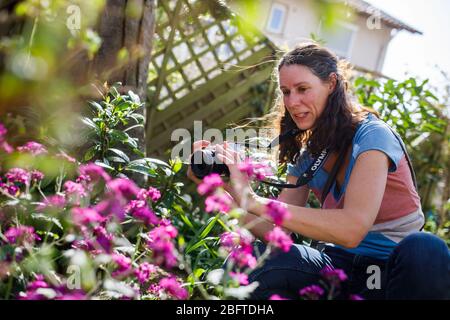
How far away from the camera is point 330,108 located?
183cm

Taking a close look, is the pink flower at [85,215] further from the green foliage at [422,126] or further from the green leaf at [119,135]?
the green foliage at [422,126]

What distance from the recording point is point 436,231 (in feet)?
13.1

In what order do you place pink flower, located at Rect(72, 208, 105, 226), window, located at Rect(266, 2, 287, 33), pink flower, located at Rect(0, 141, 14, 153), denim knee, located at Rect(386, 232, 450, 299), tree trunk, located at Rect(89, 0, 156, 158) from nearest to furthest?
pink flower, located at Rect(0, 141, 14, 153) < pink flower, located at Rect(72, 208, 105, 226) < denim knee, located at Rect(386, 232, 450, 299) < tree trunk, located at Rect(89, 0, 156, 158) < window, located at Rect(266, 2, 287, 33)

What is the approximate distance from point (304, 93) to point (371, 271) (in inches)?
24.8

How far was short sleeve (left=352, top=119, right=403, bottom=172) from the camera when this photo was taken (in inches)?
64.1

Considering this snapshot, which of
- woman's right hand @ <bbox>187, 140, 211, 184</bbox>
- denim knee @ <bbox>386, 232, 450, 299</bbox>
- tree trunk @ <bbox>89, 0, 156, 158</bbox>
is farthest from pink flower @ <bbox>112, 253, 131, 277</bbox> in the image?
tree trunk @ <bbox>89, 0, 156, 158</bbox>

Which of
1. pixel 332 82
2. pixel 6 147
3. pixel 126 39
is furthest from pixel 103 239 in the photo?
pixel 126 39

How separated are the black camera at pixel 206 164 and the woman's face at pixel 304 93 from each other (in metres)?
0.39

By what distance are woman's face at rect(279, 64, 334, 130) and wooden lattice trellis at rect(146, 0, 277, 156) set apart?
6.19ft

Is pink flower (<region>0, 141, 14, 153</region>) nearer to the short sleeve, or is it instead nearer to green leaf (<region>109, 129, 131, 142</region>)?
green leaf (<region>109, 129, 131, 142</region>)

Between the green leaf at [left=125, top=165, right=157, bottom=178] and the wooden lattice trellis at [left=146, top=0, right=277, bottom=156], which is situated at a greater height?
the wooden lattice trellis at [left=146, top=0, right=277, bottom=156]

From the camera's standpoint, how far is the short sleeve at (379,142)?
1627 mm
